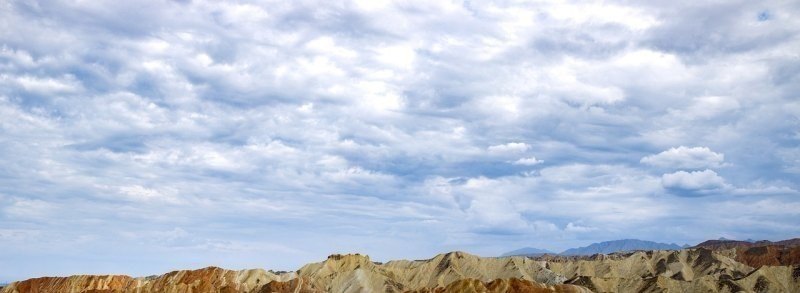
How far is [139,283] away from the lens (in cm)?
17575

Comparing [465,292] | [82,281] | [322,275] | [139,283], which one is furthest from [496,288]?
[82,281]

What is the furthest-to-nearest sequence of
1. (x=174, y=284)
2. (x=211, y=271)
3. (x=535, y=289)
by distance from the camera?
1. (x=211, y=271)
2. (x=174, y=284)
3. (x=535, y=289)

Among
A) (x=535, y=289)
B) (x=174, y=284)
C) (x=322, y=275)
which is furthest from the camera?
(x=322, y=275)

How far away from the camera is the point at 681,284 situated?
171000mm

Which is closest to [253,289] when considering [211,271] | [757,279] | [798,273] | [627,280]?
[211,271]

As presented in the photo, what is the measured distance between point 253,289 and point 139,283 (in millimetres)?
30871

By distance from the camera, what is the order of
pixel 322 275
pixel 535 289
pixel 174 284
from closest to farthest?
1. pixel 535 289
2. pixel 174 284
3. pixel 322 275

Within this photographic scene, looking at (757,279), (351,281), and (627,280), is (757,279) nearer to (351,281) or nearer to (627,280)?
(627,280)

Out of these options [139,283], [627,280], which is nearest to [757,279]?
[627,280]

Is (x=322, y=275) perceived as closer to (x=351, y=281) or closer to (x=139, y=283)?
(x=351, y=281)

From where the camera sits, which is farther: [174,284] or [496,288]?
[174,284]

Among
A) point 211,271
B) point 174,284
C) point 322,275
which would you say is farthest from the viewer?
point 322,275

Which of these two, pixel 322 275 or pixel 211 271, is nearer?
pixel 211 271

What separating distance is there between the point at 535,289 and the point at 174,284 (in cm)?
8022
